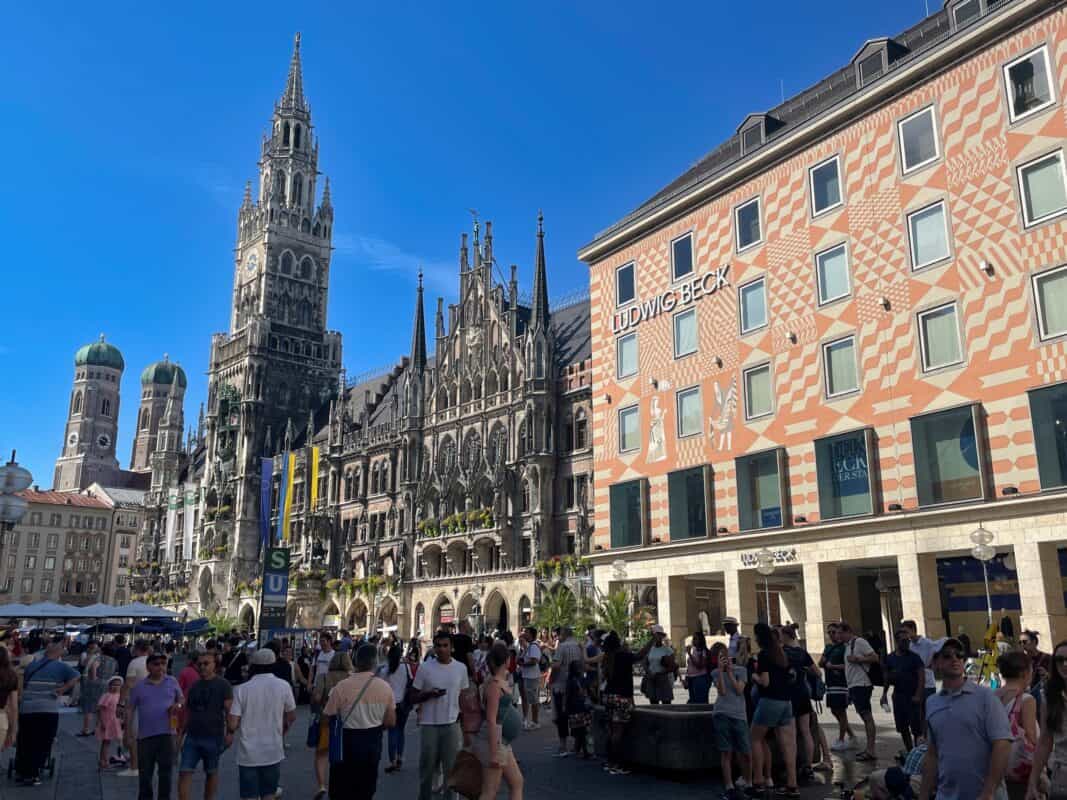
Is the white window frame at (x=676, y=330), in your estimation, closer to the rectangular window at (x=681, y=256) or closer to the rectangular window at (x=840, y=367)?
the rectangular window at (x=681, y=256)

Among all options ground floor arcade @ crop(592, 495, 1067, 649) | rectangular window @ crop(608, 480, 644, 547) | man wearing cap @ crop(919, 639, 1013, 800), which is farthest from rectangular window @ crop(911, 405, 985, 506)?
man wearing cap @ crop(919, 639, 1013, 800)

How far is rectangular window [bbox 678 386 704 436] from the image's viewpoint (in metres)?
32.5

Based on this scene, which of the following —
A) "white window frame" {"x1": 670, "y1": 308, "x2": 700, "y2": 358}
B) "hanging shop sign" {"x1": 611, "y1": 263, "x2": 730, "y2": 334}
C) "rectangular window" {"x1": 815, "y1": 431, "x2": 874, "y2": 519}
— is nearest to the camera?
"rectangular window" {"x1": 815, "y1": 431, "x2": 874, "y2": 519}

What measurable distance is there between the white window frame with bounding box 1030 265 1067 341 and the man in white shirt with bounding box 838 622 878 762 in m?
13.6

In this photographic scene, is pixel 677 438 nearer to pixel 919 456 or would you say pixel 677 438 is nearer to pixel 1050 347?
pixel 919 456

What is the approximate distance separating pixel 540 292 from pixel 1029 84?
30.7m

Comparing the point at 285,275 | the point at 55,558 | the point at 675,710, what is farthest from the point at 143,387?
the point at 675,710

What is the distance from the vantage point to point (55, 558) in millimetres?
109500

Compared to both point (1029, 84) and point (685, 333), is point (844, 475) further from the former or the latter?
point (1029, 84)

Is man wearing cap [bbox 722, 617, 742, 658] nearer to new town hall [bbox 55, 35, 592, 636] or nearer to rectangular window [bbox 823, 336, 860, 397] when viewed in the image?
rectangular window [bbox 823, 336, 860, 397]

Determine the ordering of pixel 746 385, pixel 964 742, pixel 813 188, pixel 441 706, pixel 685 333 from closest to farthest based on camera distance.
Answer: pixel 964 742 → pixel 441 706 → pixel 813 188 → pixel 746 385 → pixel 685 333

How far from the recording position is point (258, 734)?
9.03 m

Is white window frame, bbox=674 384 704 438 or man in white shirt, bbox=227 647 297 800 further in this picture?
white window frame, bbox=674 384 704 438

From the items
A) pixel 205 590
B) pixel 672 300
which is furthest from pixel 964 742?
pixel 205 590
